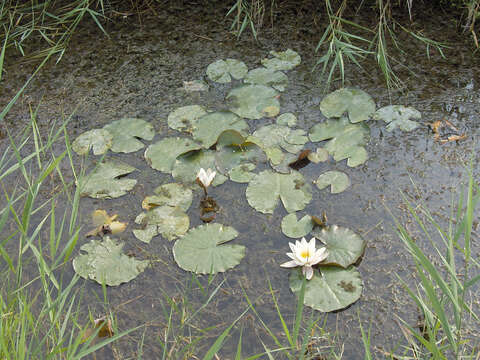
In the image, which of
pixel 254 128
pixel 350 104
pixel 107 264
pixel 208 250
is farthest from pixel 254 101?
pixel 107 264

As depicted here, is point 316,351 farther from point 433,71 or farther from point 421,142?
point 433,71

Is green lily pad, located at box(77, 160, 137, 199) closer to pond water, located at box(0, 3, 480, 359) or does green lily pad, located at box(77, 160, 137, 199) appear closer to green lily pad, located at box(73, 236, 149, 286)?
pond water, located at box(0, 3, 480, 359)

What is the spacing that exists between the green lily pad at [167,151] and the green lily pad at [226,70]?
0.42 m

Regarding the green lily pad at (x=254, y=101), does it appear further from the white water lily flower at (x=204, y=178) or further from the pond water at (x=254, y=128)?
the white water lily flower at (x=204, y=178)

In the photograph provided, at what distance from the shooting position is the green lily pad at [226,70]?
2.15 m

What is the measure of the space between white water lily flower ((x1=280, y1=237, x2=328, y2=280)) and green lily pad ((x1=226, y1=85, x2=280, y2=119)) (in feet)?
2.23

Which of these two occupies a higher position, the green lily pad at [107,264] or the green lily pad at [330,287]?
the green lily pad at [107,264]

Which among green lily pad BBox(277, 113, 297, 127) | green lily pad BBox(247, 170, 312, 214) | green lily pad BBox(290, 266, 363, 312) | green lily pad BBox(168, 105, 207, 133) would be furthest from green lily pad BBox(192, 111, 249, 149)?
green lily pad BBox(290, 266, 363, 312)

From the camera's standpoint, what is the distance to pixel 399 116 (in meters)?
1.90

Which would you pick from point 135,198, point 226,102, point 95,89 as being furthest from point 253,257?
point 95,89

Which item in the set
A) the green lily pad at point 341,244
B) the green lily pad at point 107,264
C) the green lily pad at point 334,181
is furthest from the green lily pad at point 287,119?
the green lily pad at point 107,264

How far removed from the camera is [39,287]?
4.81 feet

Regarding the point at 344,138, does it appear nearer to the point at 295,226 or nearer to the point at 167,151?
the point at 295,226

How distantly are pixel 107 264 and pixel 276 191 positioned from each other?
1.89ft
